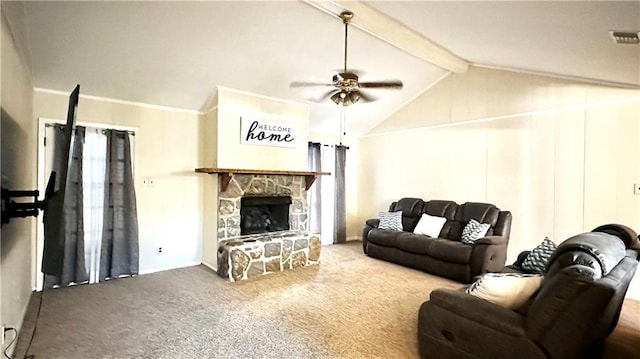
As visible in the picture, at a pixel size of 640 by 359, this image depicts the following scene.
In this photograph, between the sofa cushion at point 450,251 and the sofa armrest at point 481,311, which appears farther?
the sofa cushion at point 450,251

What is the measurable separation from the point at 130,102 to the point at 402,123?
182 inches

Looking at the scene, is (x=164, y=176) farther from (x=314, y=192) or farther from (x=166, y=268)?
(x=314, y=192)

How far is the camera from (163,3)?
2.93 meters

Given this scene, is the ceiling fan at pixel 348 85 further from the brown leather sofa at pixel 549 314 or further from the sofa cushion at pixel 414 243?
the sofa cushion at pixel 414 243

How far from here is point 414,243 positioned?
4.73 meters

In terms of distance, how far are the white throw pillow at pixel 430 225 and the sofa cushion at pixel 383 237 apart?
34 cm

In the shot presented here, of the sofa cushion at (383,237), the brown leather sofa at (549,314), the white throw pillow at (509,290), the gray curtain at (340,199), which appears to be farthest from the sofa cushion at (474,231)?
the gray curtain at (340,199)

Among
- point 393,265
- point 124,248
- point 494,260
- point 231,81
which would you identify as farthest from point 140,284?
point 494,260

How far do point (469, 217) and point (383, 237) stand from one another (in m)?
1.34

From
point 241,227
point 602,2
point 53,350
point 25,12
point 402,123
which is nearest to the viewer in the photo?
point 602,2

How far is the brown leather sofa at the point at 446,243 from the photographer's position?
4.14m

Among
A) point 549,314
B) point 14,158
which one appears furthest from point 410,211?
point 14,158

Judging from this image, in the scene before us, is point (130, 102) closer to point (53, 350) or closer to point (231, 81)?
point (231, 81)

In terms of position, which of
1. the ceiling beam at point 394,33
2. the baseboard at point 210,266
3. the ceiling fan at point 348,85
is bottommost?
the baseboard at point 210,266
